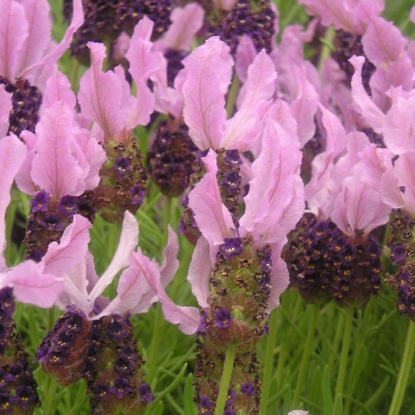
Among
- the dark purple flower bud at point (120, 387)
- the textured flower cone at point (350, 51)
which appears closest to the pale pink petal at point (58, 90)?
the dark purple flower bud at point (120, 387)

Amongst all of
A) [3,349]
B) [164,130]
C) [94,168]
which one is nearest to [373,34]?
[164,130]

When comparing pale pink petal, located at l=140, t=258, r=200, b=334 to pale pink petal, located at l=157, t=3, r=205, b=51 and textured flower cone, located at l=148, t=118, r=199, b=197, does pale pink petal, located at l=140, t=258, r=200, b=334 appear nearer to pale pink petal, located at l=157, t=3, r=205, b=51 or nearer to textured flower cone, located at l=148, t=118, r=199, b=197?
textured flower cone, located at l=148, t=118, r=199, b=197

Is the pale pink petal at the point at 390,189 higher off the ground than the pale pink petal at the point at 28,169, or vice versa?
the pale pink petal at the point at 390,189

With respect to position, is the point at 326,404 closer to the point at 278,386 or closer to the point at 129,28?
the point at 278,386

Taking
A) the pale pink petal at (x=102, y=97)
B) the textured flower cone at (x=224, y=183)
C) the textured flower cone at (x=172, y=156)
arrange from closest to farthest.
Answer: the textured flower cone at (x=224, y=183) → the pale pink petal at (x=102, y=97) → the textured flower cone at (x=172, y=156)

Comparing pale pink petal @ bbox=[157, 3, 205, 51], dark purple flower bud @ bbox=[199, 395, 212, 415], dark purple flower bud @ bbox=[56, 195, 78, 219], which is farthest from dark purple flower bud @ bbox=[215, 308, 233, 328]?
pale pink petal @ bbox=[157, 3, 205, 51]

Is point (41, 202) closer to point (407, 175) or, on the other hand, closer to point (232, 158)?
point (232, 158)

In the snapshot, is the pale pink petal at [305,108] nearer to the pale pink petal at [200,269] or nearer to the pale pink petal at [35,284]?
the pale pink petal at [200,269]
